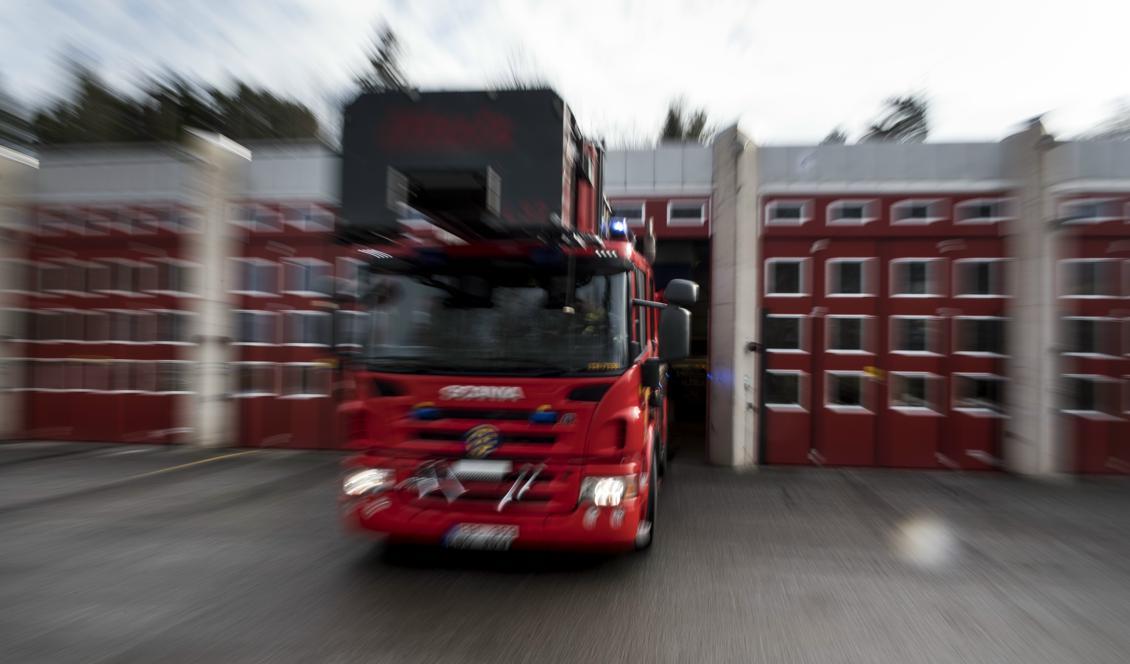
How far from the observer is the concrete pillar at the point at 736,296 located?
8.01 m

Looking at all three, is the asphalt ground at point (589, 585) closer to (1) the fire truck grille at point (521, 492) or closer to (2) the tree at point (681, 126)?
(1) the fire truck grille at point (521, 492)

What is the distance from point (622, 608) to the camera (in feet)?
12.0

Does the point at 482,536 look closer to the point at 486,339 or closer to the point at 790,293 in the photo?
the point at 486,339

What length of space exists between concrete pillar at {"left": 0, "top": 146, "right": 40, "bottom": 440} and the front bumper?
9828 mm

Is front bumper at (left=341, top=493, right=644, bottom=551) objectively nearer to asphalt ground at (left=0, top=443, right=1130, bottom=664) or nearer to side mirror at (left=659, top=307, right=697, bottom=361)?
asphalt ground at (left=0, top=443, right=1130, bottom=664)

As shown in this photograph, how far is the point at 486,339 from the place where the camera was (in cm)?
402

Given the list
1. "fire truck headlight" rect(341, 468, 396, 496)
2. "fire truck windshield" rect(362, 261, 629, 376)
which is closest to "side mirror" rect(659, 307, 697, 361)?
"fire truck windshield" rect(362, 261, 629, 376)

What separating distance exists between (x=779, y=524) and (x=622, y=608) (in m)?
2.52

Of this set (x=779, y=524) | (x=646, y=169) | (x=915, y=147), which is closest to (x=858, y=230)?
(x=915, y=147)

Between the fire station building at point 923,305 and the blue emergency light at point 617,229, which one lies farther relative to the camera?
the fire station building at point 923,305

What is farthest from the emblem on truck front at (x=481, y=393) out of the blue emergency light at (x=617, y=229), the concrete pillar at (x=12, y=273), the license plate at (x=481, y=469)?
the concrete pillar at (x=12, y=273)

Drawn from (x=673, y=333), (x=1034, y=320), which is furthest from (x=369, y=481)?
(x=1034, y=320)

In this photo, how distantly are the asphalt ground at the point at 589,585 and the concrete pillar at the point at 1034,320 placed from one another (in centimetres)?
107

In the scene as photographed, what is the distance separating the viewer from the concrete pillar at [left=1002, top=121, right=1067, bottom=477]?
7.55 m
